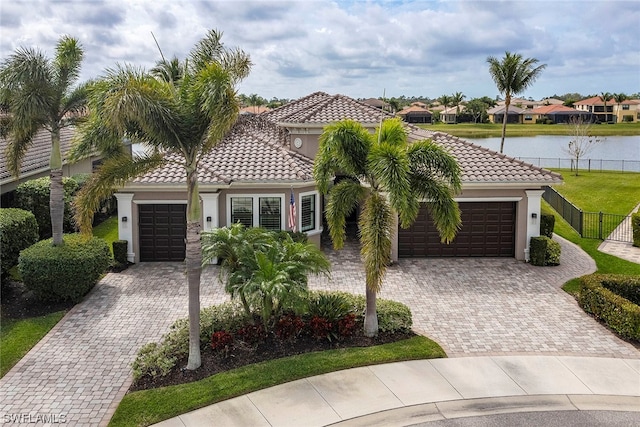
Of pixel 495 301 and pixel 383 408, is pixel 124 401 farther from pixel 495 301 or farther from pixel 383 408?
pixel 495 301

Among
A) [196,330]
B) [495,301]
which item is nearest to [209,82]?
[196,330]

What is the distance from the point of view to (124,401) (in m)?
9.80

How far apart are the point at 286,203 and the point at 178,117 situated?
8.81 metres

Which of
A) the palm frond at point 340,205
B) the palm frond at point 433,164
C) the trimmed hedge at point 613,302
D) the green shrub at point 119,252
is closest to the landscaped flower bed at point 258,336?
the palm frond at point 340,205

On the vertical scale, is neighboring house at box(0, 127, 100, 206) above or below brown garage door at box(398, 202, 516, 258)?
above

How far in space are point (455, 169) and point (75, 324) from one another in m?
9.94

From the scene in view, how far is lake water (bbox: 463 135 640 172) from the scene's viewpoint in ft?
155

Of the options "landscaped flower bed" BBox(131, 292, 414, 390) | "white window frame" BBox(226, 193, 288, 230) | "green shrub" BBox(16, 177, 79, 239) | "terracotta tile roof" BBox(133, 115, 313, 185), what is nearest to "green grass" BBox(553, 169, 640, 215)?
"terracotta tile roof" BBox(133, 115, 313, 185)

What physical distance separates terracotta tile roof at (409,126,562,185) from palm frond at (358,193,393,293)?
7.48 meters

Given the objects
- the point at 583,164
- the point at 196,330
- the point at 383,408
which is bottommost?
the point at 383,408

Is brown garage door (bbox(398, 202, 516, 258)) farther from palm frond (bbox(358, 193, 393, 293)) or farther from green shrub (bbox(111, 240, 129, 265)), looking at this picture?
green shrub (bbox(111, 240, 129, 265))

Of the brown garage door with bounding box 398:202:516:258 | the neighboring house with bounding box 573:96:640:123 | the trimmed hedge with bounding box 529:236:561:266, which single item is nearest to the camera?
the trimmed hedge with bounding box 529:236:561:266

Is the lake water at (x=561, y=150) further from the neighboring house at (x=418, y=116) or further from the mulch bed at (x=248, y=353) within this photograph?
the mulch bed at (x=248, y=353)

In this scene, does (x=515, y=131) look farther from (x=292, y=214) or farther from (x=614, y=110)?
(x=292, y=214)
